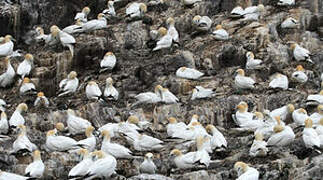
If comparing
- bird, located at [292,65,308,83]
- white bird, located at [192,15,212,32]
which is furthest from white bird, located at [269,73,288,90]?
white bird, located at [192,15,212,32]

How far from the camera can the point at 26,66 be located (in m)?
33.7

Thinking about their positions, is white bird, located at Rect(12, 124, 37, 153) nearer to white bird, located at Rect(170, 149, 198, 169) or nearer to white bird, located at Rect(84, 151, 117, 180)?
white bird, located at Rect(84, 151, 117, 180)

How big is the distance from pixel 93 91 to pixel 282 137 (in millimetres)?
7104

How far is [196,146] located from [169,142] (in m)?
0.99

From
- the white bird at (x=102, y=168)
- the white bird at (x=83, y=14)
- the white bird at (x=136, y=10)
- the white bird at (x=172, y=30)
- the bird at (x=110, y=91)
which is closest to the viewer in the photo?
the white bird at (x=102, y=168)

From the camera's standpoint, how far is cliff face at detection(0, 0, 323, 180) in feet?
88.1

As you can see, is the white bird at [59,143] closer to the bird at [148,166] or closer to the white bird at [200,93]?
the bird at [148,166]

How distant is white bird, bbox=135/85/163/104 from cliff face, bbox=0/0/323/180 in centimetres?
27

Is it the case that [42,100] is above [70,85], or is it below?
below

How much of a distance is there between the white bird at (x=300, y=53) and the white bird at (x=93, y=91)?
7177 millimetres

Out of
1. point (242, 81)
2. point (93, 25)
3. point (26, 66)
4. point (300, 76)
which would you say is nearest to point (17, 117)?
point (26, 66)

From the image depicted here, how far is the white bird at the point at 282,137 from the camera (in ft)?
89.8

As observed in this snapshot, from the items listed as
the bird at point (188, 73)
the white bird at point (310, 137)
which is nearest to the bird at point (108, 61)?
the bird at point (188, 73)

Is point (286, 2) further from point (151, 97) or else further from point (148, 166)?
point (148, 166)
